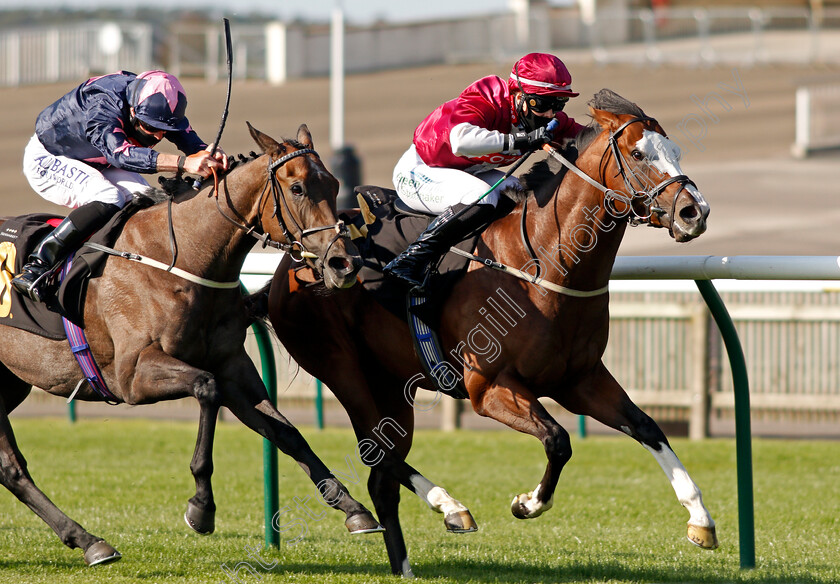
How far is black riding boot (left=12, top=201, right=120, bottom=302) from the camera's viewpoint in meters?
4.85

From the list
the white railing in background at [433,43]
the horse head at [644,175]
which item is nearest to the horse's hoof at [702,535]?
the horse head at [644,175]

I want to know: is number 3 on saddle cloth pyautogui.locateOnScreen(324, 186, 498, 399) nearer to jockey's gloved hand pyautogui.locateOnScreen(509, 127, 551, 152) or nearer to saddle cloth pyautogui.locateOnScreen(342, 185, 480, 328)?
saddle cloth pyautogui.locateOnScreen(342, 185, 480, 328)

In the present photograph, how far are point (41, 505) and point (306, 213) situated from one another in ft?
5.73

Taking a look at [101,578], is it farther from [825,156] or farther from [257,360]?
[825,156]

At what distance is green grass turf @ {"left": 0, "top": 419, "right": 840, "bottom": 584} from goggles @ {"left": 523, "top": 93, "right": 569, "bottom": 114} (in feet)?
6.06

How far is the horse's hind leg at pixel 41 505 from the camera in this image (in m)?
4.64

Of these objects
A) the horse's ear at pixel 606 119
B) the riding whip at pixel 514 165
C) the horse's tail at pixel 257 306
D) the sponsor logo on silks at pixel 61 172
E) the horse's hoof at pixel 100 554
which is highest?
the horse's ear at pixel 606 119

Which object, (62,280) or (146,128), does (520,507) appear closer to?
(62,280)

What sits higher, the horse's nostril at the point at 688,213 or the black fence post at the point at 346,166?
the horse's nostril at the point at 688,213

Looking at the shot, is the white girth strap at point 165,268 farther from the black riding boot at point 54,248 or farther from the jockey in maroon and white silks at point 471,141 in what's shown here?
the jockey in maroon and white silks at point 471,141

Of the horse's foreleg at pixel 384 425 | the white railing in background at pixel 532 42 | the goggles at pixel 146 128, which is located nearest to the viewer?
the horse's foreleg at pixel 384 425

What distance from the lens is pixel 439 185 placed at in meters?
5.04

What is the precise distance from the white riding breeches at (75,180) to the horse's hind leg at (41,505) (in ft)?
3.20

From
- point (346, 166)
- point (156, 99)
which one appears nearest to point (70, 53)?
point (346, 166)
